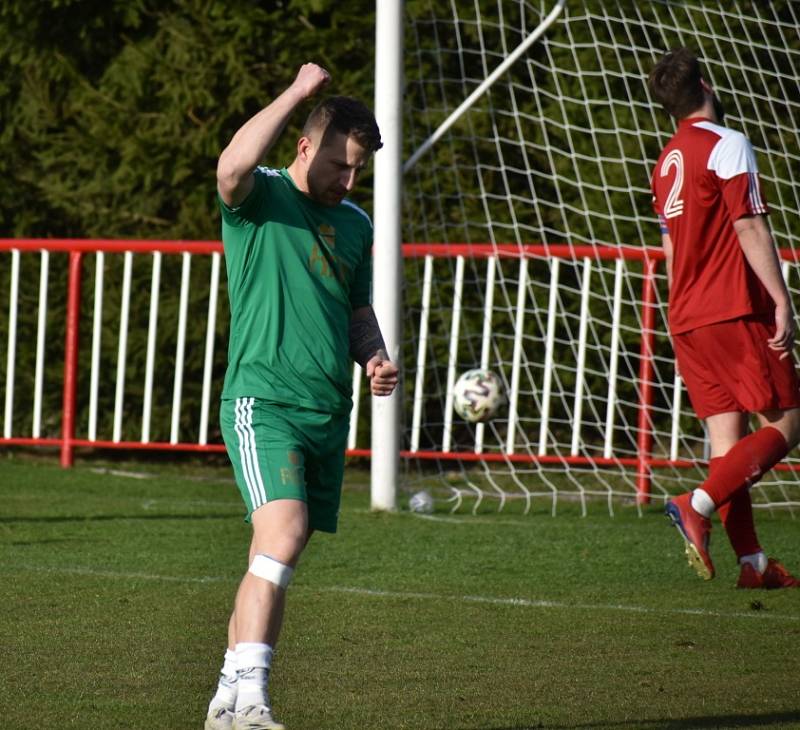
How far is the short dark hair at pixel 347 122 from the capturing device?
13.1 feet

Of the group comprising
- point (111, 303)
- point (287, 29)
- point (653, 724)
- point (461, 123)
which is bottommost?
point (653, 724)

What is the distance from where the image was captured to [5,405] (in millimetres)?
11117

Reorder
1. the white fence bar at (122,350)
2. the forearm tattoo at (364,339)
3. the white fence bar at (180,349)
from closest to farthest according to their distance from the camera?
1. the forearm tattoo at (364,339)
2. the white fence bar at (180,349)
3. the white fence bar at (122,350)

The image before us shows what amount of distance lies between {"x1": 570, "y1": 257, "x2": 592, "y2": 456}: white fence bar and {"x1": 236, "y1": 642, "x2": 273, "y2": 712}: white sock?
234 inches

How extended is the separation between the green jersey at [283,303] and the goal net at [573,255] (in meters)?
5.21

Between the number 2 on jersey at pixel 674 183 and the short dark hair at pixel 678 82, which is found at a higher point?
the short dark hair at pixel 678 82

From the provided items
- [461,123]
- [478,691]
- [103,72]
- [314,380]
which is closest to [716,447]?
[478,691]

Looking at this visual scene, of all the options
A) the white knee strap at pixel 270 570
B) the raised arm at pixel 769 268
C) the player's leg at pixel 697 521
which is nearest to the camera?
the white knee strap at pixel 270 570

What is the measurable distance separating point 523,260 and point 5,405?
403 cm

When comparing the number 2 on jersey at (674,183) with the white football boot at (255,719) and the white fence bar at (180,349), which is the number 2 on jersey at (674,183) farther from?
the white fence bar at (180,349)

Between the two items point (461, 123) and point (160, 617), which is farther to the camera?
point (461, 123)

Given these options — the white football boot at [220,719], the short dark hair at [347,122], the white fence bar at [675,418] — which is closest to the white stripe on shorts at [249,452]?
the white football boot at [220,719]

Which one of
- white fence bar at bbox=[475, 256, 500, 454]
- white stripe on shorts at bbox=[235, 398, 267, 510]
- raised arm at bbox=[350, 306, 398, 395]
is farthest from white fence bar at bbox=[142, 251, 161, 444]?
white stripe on shorts at bbox=[235, 398, 267, 510]

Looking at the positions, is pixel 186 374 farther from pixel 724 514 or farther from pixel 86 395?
pixel 724 514
